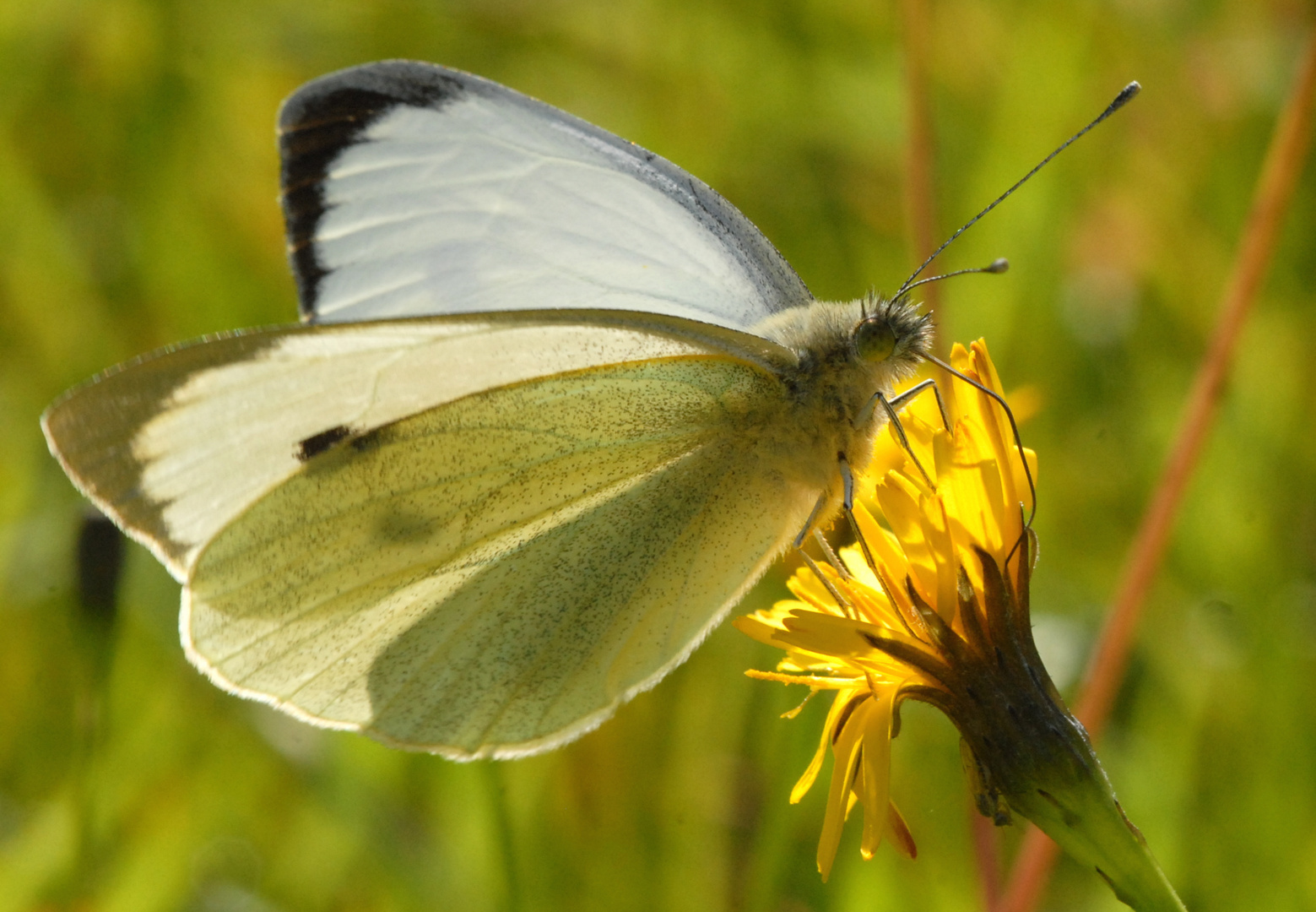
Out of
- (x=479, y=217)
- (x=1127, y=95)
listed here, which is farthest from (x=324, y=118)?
(x=1127, y=95)

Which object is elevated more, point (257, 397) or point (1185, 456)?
point (1185, 456)

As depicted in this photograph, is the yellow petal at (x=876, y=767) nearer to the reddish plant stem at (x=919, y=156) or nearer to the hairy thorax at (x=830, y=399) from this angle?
the hairy thorax at (x=830, y=399)

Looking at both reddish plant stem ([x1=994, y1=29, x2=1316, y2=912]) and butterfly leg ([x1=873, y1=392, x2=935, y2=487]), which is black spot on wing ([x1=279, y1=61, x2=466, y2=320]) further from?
reddish plant stem ([x1=994, y1=29, x2=1316, y2=912])

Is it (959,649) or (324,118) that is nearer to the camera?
(959,649)

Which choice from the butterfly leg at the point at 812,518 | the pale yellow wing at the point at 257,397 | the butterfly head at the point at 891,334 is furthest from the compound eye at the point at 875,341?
the butterfly leg at the point at 812,518

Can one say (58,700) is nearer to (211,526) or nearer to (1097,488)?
(211,526)

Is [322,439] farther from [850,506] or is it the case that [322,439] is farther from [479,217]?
[850,506]

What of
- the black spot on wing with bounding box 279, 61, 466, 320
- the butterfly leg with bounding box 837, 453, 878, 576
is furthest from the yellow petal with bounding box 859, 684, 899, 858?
the black spot on wing with bounding box 279, 61, 466, 320
